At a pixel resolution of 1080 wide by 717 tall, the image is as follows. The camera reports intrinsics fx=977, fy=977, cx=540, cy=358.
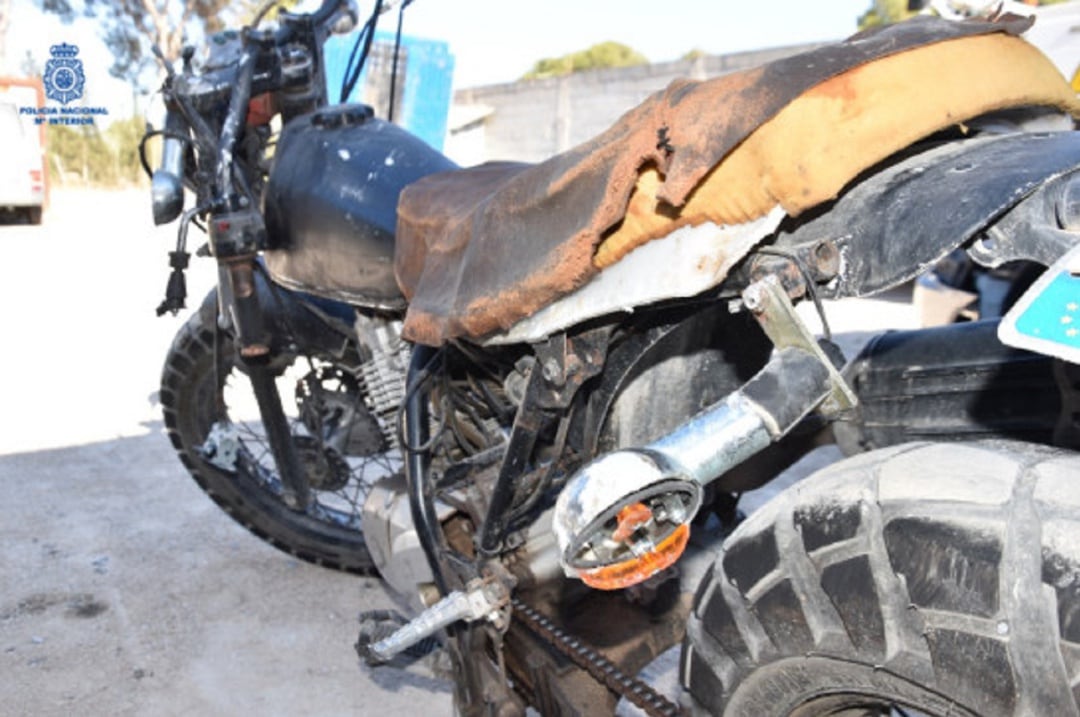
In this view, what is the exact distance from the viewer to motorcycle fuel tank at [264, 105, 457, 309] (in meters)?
2.43

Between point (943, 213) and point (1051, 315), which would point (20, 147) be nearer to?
point (943, 213)

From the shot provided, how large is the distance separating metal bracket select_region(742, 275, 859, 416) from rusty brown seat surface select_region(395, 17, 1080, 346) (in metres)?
0.10

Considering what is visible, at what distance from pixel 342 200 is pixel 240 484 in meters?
1.37

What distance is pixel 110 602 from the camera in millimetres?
3494

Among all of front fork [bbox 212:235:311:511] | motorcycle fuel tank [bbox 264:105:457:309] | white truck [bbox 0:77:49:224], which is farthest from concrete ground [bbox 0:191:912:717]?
white truck [bbox 0:77:49:224]

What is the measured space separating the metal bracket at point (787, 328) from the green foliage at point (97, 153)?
2324 centimetres

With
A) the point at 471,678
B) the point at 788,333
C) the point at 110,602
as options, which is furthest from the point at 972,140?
the point at 110,602

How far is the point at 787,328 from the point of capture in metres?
1.31

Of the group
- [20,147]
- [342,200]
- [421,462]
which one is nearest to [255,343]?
[342,200]

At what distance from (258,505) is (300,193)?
1348mm

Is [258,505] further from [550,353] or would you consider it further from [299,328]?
[550,353]

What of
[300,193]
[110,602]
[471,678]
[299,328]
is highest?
[300,193]

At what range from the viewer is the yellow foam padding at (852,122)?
1.24 meters

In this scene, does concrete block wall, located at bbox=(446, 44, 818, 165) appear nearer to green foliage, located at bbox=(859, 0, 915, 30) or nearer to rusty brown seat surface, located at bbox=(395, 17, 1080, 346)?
green foliage, located at bbox=(859, 0, 915, 30)
